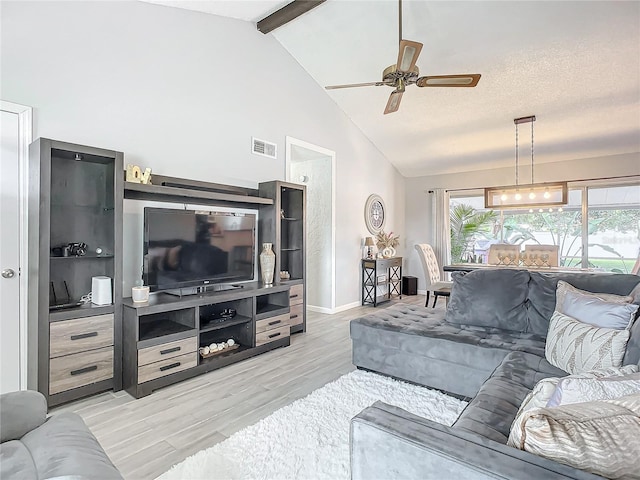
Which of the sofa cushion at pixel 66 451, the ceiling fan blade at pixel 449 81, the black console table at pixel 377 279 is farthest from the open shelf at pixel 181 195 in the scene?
the black console table at pixel 377 279

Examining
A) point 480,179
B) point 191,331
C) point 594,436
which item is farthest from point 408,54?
point 480,179

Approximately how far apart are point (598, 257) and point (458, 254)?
2357 mm

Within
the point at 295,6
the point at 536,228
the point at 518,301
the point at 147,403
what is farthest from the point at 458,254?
the point at 147,403

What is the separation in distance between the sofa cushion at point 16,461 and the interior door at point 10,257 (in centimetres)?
164

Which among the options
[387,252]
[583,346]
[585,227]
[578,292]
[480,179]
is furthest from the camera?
[480,179]

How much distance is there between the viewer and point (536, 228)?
21.9 ft

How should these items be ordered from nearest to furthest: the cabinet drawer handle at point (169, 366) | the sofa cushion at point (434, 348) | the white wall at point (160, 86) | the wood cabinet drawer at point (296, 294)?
the sofa cushion at point (434, 348) → the white wall at point (160, 86) → the cabinet drawer handle at point (169, 366) → the wood cabinet drawer at point (296, 294)

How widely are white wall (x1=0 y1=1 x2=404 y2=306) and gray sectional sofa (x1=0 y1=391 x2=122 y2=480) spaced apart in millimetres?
1853

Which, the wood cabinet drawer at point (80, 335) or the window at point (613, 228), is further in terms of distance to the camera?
the window at point (613, 228)

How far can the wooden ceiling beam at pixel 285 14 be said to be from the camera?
12.8ft

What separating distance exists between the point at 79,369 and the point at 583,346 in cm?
330

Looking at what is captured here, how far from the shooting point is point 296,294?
14.3 ft

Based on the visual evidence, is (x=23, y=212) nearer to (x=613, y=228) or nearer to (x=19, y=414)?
(x=19, y=414)

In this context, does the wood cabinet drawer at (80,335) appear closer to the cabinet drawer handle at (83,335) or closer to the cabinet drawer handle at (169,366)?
the cabinet drawer handle at (83,335)
